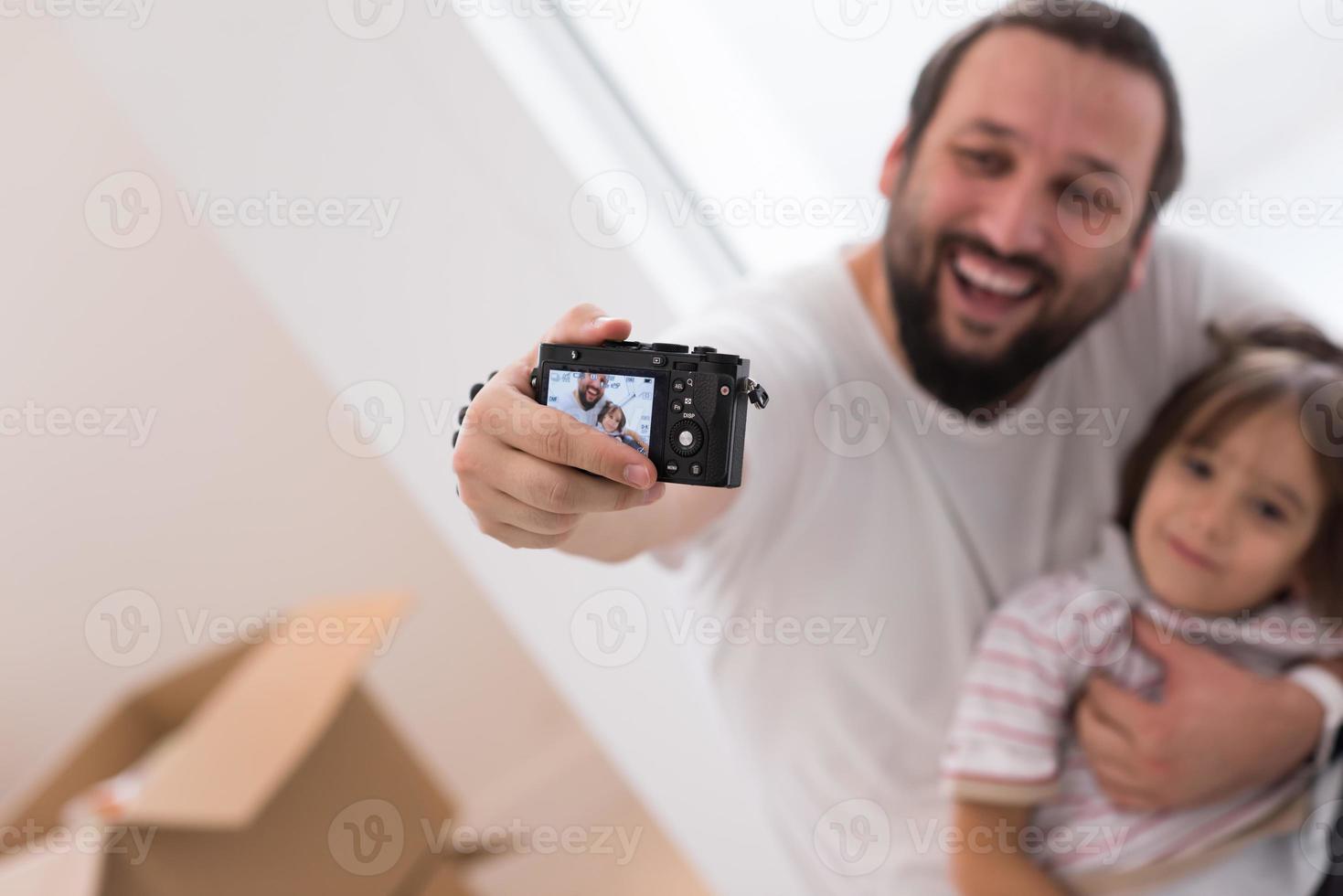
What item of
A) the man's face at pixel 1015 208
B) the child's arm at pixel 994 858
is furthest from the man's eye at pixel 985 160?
the child's arm at pixel 994 858

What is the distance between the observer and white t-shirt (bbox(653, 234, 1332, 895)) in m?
0.91

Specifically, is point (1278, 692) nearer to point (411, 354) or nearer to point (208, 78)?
point (411, 354)

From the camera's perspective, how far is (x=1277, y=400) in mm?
865

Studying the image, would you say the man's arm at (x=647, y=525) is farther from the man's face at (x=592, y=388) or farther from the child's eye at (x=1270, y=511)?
the child's eye at (x=1270, y=511)

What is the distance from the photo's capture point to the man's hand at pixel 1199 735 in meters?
0.86

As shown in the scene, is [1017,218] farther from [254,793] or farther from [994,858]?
[254,793]

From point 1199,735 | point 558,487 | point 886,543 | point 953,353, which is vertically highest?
point 558,487

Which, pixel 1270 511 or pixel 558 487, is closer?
pixel 558 487

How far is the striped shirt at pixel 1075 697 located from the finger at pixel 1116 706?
0.01m

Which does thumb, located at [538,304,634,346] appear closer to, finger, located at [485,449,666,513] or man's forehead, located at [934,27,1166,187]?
finger, located at [485,449,666,513]

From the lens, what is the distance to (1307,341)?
933 mm

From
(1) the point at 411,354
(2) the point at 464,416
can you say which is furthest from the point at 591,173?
(2) the point at 464,416

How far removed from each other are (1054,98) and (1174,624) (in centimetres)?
50

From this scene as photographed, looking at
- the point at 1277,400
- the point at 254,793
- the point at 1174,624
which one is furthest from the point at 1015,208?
the point at 254,793
